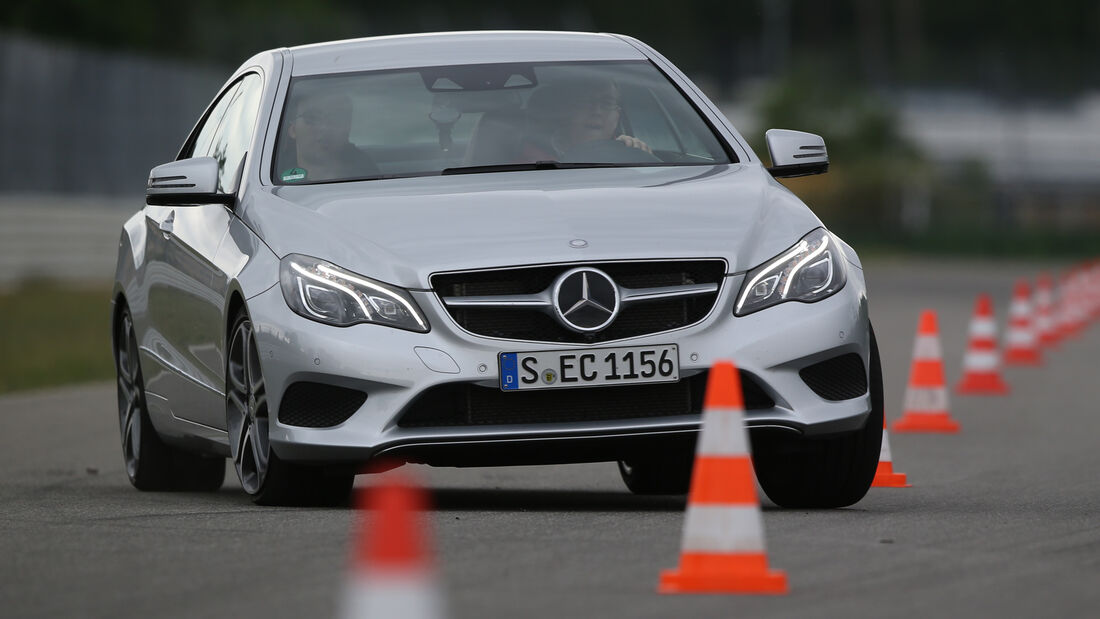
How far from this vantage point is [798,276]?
7145 mm

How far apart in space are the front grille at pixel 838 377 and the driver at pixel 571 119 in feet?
4.31

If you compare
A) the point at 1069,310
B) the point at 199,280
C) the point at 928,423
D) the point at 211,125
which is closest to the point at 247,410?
the point at 199,280

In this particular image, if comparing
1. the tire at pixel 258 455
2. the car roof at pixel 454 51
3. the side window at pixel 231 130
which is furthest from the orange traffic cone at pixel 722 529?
the car roof at pixel 454 51

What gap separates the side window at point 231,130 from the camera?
27.0 ft

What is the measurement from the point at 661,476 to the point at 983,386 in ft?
28.0

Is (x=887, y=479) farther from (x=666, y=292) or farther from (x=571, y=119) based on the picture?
(x=666, y=292)

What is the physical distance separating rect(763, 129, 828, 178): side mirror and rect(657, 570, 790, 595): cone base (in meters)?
2.96

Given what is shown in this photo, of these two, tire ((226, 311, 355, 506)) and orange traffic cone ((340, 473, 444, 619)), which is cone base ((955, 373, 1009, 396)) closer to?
tire ((226, 311, 355, 506))

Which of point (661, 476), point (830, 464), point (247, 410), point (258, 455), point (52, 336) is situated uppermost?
point (247, 410)

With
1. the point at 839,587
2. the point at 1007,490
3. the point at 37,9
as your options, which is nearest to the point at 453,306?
the point at 839,587

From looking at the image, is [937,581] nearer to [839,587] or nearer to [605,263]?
[839,587]

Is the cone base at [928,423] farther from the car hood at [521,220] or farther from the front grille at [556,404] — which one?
the front grille at [556,404]

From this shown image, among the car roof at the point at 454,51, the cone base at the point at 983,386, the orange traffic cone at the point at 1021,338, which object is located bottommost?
the orange traffic cone at the point at 1021,338

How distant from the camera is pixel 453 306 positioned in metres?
6.91
